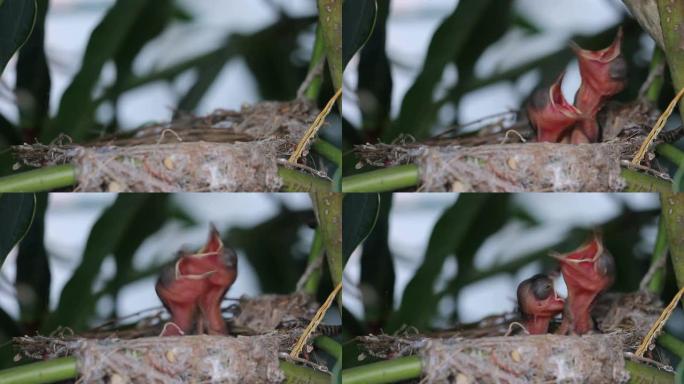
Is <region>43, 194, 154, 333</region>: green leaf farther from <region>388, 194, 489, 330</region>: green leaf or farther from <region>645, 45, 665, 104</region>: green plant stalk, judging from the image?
<region>645, 45, 665, 104</region>: green plant stalk

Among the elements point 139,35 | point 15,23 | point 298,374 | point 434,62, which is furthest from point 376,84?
point 15,23

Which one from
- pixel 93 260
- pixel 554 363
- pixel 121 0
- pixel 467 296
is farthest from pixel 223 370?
pixel 121 0

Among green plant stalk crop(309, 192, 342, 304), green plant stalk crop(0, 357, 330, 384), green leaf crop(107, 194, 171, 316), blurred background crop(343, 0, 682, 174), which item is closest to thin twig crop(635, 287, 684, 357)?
blurred background crop(343, 0, 682, 174)

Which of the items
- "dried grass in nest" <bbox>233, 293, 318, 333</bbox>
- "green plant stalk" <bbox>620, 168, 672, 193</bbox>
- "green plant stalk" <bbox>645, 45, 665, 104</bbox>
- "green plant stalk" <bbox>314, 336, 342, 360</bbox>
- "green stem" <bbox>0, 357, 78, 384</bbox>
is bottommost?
"green stem" <bbox>0, 357, 78, 384</bbox>

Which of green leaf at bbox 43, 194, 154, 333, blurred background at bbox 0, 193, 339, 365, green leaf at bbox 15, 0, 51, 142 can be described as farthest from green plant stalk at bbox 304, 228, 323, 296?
green leaf at bbox 15, 0, 51, 142

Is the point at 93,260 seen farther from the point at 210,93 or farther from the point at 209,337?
the point at 210,93

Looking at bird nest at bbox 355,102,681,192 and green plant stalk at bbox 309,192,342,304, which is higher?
bird nest at bbox 355,102,681,192

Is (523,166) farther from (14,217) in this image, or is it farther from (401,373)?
(14,217)
